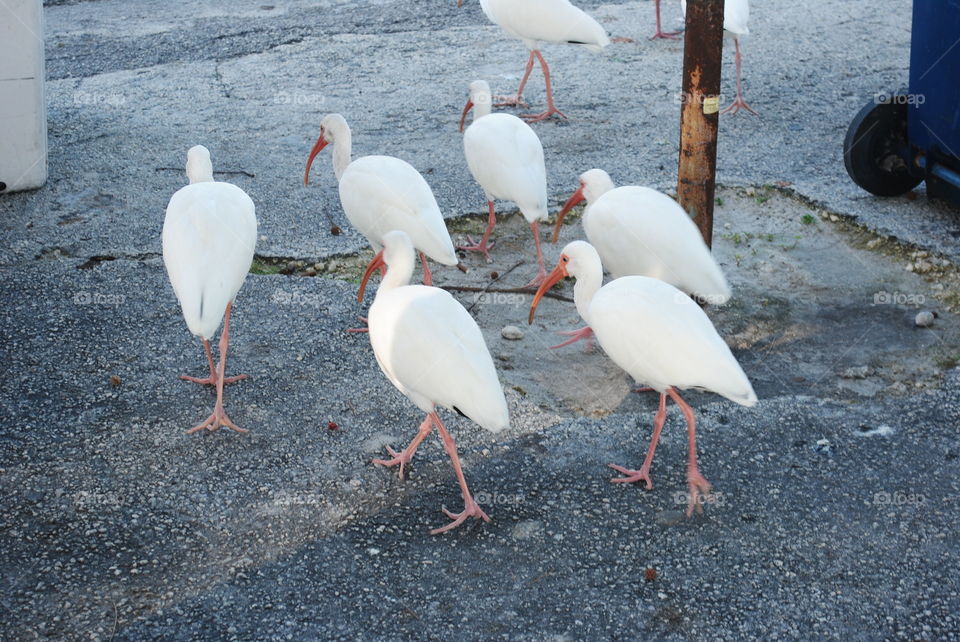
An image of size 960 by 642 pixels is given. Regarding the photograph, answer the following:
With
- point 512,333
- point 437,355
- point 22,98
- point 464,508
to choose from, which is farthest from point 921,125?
point 22,98

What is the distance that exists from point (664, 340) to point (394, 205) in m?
1.67

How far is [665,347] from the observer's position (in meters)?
3.65

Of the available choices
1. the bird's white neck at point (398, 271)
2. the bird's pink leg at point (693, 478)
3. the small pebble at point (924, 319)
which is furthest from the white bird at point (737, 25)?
the bird's pink leg at point (693, 478)

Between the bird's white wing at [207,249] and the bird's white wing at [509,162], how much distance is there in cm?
138

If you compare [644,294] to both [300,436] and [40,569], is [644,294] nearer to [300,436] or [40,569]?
[300,436]

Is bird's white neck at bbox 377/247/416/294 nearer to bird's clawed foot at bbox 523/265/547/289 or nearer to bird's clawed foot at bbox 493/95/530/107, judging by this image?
bird's clawed foot at bbox 523/265/547/289

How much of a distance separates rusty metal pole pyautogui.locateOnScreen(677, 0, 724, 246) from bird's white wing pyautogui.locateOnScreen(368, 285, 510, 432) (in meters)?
1.73

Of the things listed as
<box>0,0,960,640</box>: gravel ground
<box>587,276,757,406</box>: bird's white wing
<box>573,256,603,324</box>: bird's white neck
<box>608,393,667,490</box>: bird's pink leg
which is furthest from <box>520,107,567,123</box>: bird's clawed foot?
<box>608,393,667,490</box>: bird's pink leg

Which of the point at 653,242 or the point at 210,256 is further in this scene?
the point at 653,242

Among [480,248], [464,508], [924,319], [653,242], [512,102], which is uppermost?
[512,102]

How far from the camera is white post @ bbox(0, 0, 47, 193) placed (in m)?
6.04

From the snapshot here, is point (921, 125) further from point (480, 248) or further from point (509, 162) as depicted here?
point (480, 248)

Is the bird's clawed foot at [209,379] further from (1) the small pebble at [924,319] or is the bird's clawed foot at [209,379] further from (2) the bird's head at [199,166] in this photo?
(1) the small pebble at [924,319]

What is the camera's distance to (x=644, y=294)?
12.4ft
